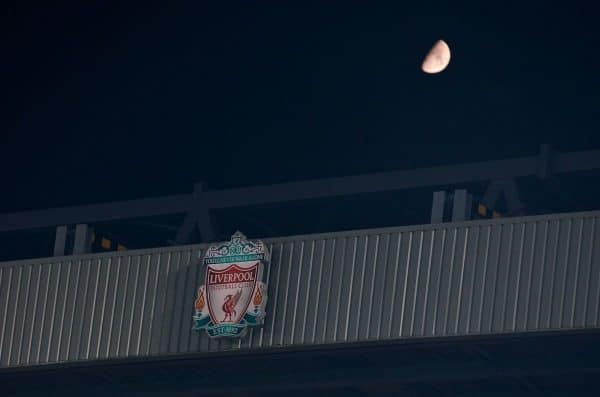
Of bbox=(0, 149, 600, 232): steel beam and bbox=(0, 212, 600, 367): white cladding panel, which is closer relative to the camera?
bbox=(0, 212, 600, 367): white cladding panel

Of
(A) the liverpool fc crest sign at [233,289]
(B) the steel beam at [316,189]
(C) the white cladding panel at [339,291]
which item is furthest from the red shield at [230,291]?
(B) the steel beam at [316,189]

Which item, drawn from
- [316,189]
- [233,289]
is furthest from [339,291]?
[316,189]

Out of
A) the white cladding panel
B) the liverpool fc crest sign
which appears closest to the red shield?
the liverpool fc crest sign

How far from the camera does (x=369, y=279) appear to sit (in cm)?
3067

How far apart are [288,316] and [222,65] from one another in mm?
6949

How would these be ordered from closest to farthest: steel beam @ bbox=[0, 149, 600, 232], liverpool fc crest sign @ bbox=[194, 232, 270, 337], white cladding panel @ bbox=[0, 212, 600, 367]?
white cladding panel @ bbox=[0, 212, 600, 367], liverpool fc crest sign @ bbox=[194, 232, 270, 337], steel beam @ bbox=[0, 149, 600, 232]

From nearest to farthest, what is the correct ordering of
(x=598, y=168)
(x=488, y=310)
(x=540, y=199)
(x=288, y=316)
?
(x=488, y=310)
(x=288, y=316)
(x=598, y=168)
(x=540, y=199)

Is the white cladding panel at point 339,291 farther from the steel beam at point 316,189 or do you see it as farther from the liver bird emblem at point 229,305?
the steel beam at point 316,189

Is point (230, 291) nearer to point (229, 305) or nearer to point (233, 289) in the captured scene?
point (233, 289)

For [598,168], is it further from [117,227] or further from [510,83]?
[117,227]

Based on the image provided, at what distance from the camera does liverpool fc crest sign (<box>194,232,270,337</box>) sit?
104 ft

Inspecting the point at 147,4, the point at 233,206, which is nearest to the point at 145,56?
the point at 147,4

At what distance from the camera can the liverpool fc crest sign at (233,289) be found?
3169 centimetres

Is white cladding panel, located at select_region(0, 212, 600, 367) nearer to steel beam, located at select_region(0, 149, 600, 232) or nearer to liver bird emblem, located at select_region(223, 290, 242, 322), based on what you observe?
liver bird emblem, located at select_region(223, 290, 242, 322)
